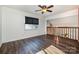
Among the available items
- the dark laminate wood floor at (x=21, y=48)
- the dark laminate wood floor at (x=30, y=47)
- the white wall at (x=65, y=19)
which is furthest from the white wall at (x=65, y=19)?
the dark laminate wood floor at (x=21, y=48)

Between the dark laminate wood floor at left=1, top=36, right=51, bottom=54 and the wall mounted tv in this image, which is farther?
the wall mounted tv

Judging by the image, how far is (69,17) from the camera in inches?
132

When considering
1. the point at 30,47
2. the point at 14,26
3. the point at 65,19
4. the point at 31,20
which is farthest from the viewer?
the point at 31,20

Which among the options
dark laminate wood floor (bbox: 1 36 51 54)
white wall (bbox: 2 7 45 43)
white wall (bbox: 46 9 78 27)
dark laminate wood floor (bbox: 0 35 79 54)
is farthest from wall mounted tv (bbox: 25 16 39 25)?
dark laminate wood floor (bbox: 1 36 51 54)

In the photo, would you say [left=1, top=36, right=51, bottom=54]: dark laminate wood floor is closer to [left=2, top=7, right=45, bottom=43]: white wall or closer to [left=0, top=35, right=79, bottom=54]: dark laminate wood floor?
[left=0, top=35, right=79, bottom=54]: dark laminate wood floor

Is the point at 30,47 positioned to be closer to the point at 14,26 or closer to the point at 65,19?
the point at 14,26

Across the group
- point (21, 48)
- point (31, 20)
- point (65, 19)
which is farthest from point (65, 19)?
point (21, 48)

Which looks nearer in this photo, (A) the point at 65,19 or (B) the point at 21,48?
(B) the point at 21,48

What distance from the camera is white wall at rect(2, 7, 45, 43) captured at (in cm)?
306

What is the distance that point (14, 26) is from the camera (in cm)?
354

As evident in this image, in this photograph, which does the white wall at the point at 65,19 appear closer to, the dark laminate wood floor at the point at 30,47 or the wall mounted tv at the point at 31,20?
the dark laminate wood floor at the point at 30,47

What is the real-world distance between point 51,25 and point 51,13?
609 mm
